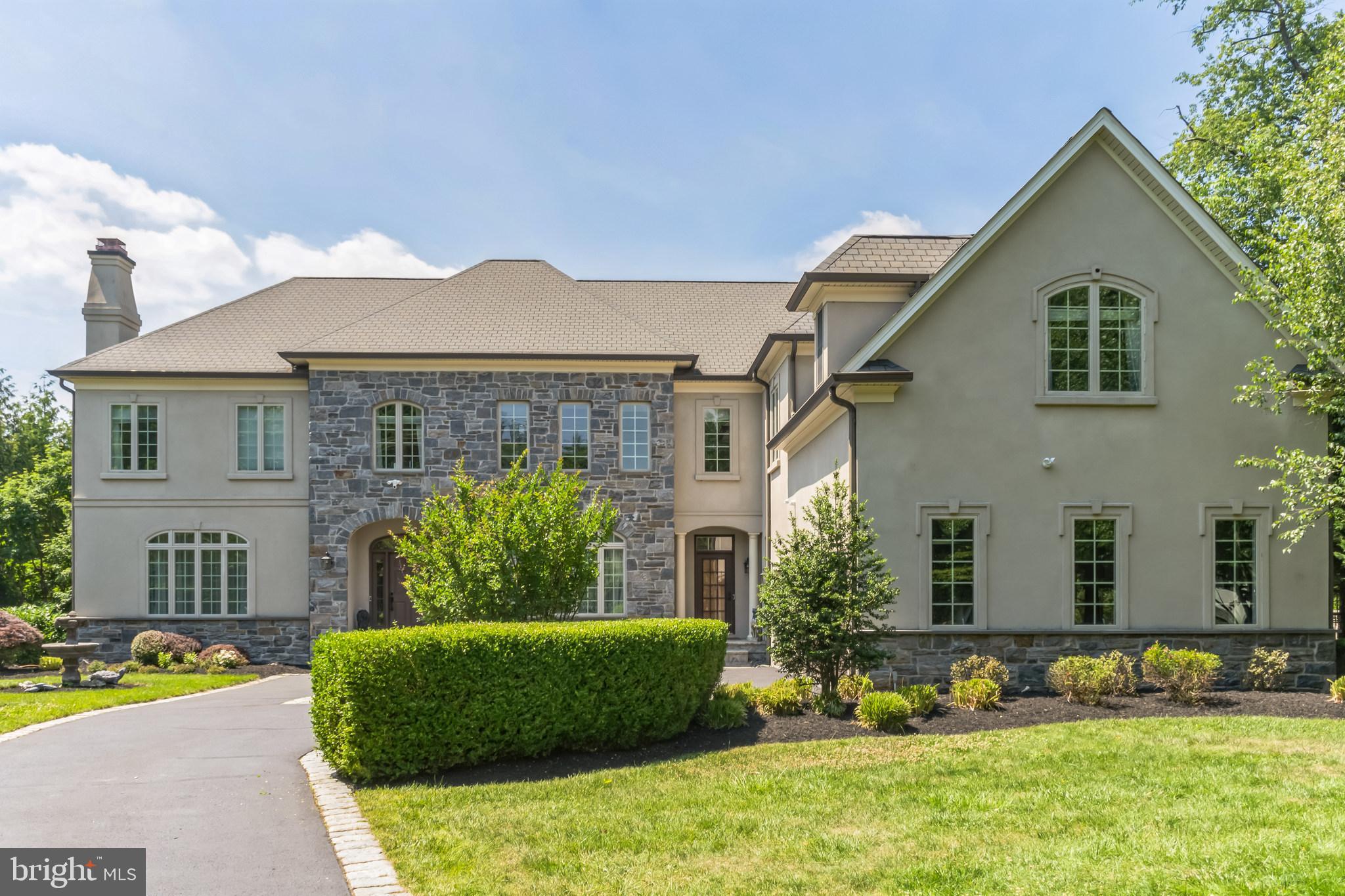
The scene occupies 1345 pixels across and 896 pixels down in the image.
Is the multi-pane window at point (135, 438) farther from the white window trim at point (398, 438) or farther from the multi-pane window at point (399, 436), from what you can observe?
the multi-pane window at point (399, 436)

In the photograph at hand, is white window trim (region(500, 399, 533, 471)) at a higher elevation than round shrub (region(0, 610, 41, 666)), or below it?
higher

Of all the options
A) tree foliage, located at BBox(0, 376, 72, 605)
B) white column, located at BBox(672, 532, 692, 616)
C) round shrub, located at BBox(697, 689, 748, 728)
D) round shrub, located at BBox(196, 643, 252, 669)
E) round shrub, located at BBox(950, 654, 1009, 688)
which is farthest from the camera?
tree foliage, located at BBox(0, 376, 72, 605)

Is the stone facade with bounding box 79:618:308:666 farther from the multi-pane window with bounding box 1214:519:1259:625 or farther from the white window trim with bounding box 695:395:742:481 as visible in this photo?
the multi-pane window with bounding box 1214:519:1259:625

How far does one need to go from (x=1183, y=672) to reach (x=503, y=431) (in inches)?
533

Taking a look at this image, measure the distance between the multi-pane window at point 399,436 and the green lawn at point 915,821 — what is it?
1229 centimetres

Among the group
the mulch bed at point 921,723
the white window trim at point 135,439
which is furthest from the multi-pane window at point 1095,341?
the white window trim at point 135,439

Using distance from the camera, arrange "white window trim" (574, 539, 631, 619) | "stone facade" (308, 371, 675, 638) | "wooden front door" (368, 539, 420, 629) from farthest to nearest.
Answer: "wooden front door" (368, 539, 420, 629) → "white window trim" (574, 539, 631, 619) → "stone facade" (308, 371, 675, 638)

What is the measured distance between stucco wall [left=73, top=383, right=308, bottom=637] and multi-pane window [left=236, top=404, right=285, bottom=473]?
7.6 inches

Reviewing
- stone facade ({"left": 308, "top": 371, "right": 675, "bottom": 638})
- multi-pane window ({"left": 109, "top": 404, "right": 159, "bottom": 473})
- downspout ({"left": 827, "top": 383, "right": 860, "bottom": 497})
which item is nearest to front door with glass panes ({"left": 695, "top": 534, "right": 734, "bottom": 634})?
stone facade ({"left": 308, "top": 371, "right": 675, "bottom": 638})

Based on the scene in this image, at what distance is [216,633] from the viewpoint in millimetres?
19812

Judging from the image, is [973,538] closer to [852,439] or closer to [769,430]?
[852,439]

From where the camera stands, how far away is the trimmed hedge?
826 cm

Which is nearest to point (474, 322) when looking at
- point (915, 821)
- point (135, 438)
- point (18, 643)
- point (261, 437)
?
point (261, 437)

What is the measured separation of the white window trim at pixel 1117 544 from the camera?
12.6 m
